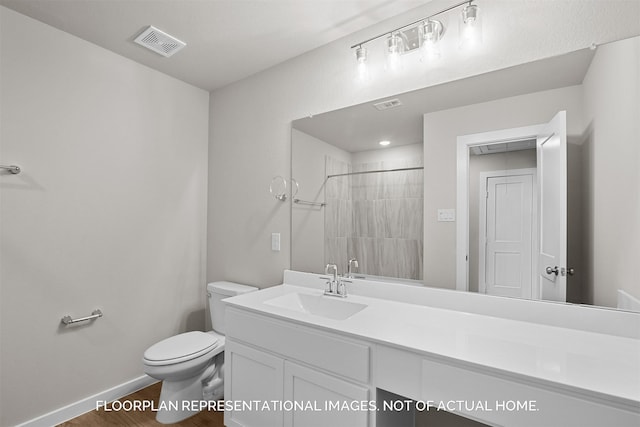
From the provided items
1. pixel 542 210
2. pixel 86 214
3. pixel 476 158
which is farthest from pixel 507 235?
pixel 86 214

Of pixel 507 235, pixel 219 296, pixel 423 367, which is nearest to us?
pixel 423 367

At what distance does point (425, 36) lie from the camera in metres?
1.49

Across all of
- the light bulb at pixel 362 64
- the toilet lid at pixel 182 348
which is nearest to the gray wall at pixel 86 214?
the toilet lid at pixel 182 348

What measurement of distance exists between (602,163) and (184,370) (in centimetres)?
225

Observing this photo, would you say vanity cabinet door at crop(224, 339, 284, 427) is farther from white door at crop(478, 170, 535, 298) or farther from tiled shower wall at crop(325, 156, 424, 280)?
white door at crop(478, 170, 535, 298)

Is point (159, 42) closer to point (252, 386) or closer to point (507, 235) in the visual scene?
point (252, 386)

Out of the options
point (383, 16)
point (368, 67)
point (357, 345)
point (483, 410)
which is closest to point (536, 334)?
point (483, 410)

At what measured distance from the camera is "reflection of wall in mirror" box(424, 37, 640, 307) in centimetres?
108

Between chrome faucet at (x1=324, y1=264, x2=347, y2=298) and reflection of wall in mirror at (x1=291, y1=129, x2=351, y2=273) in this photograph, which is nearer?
chrome faucet at (x1=324, y1=264, x2=347, y2=298)

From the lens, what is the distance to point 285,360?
1.34 meters

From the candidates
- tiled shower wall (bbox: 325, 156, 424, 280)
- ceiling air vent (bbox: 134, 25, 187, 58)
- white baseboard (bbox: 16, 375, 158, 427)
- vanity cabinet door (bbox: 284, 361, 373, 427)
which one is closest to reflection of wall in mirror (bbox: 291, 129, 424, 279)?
tiled shower wall (bbox: 325, 156, 424, 280)

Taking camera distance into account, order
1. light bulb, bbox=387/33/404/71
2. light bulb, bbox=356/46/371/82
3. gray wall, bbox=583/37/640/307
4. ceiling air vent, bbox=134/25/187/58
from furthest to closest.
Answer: ceiling air vent, bbox=134/25/187/58, light bulb, bbox=356/46/371/82, light bulb, bbox=387/33/404/71, gray wall, bbox=583/37/640/307

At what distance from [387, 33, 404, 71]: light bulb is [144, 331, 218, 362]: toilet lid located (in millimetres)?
2001

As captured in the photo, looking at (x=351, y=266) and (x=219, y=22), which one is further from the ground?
(x=219, y=22)
